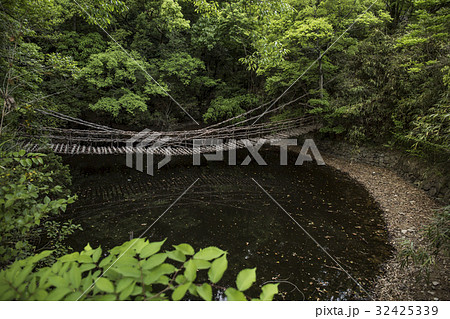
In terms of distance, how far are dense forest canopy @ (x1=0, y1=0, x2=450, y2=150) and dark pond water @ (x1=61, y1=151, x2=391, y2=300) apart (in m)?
1.55

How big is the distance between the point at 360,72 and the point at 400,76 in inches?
42.5

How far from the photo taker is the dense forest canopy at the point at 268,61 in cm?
349

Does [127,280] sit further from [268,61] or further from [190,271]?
[268,61]

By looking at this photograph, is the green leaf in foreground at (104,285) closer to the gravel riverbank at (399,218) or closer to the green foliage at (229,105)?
the gravel riverbank at (399,218)

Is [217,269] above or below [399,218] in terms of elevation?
above

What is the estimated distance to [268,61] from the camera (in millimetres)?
2355

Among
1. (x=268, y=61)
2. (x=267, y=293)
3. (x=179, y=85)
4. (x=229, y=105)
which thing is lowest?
(x=267, y=293)

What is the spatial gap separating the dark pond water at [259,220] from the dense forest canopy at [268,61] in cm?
155

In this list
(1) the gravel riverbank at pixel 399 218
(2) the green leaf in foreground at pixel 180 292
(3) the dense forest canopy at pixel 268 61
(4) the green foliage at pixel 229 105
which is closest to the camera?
(2) the green leaf in foreground at pixel 180 292

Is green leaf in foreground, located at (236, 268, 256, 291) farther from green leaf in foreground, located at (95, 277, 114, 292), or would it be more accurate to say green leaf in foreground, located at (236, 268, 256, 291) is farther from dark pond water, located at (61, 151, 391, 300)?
dark pond water, located at (61, 151, 391, 300)

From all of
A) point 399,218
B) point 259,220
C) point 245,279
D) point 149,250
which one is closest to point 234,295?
point 245,279

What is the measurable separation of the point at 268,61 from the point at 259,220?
86.4 inches

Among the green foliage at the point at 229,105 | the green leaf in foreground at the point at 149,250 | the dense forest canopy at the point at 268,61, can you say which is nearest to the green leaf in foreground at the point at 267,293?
the green leaf in foreground at the point at 149,250

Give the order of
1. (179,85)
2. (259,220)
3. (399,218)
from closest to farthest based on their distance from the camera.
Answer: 1. (399,218)
2. (259,220)
3. (179,85)
